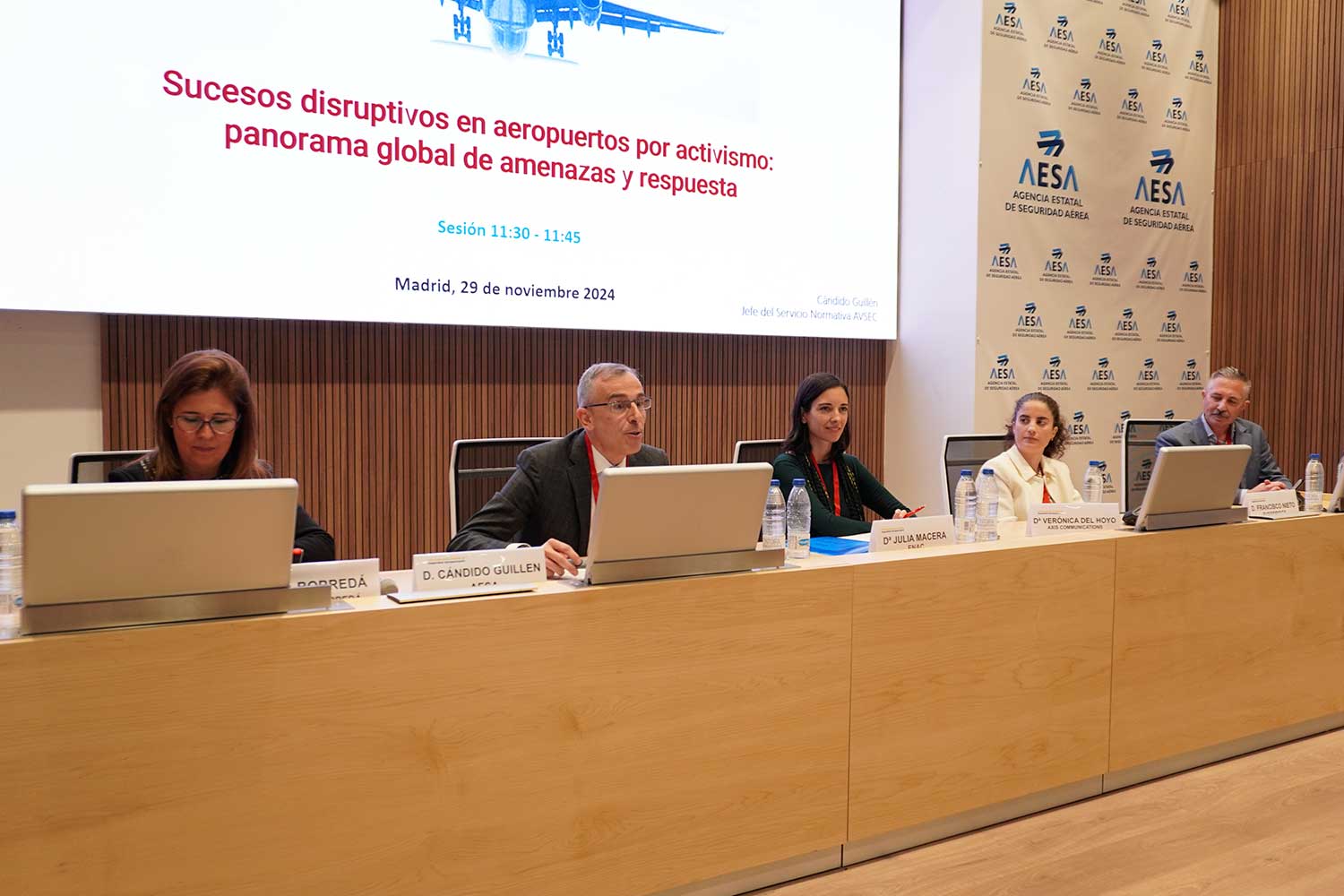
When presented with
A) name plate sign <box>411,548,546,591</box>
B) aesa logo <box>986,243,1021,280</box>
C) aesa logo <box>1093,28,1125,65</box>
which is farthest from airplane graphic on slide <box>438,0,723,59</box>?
name plate sign <box>411,548,546,591</box>

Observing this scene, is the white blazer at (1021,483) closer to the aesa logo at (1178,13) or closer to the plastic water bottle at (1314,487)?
the plastic water bottle at (1314,487)

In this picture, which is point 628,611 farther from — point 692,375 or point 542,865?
point 692,375

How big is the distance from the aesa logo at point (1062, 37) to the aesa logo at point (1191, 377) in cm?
198

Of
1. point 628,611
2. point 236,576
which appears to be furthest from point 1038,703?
point 236,576

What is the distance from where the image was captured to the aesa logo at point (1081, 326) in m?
5.62

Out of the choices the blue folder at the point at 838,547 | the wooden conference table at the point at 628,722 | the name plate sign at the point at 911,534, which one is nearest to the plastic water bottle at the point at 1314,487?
the wooden conference table at the point at 628,722

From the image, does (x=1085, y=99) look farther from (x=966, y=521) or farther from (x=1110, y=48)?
(x=966, y=521)

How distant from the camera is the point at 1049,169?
5469 mm

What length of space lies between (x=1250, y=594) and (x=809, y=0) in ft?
11.2

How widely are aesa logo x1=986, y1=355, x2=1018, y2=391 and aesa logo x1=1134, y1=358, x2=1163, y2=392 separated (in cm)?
101

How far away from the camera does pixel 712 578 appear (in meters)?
2.08

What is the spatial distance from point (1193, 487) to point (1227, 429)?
1.88m

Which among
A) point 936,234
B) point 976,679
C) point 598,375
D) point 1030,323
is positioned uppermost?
point 936,234

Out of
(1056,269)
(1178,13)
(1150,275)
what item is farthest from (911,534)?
(1178,13)
